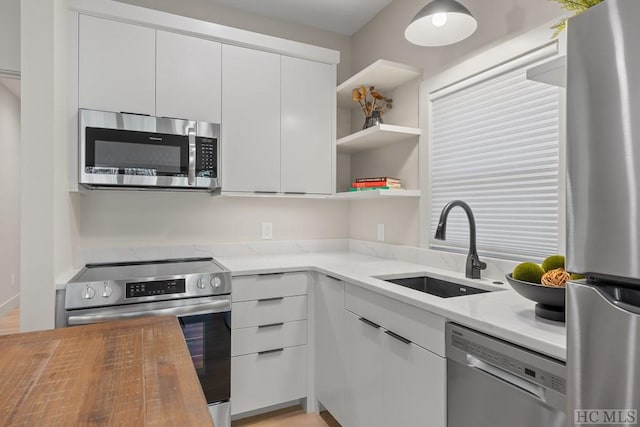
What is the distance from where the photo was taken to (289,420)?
2.21 m

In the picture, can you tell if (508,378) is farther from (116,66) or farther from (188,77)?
(116,66)

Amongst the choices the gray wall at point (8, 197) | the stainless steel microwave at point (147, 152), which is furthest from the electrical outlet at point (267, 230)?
the gray wall at point (8, 197)

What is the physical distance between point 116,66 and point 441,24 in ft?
5.85

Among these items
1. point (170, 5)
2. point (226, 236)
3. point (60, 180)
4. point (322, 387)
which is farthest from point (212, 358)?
point (170, 5)

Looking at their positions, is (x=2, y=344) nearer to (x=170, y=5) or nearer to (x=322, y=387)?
(x=322, y=387)

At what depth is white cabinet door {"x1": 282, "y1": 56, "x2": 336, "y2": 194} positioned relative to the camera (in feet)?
8.53

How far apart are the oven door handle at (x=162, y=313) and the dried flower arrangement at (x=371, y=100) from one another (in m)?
1.63

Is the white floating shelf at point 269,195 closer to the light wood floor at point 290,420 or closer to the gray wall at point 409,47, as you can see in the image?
the gray wall at point 409,47


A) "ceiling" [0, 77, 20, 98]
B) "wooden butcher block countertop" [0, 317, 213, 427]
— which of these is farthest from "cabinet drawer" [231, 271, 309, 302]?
"ceiling" [0, 77, 20, 98]

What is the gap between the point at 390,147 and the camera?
8.88 feet

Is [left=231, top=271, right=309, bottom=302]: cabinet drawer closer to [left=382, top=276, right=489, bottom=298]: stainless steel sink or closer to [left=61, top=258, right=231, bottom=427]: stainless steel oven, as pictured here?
[left=61, top=258, right=231, bottom=427]: stainless steel oven

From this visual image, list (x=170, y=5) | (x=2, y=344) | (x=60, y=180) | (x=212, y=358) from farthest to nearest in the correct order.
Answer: (x=170, y=5) → (x=212, y=358) → (x=60, y=180) → (x=2, y=344)

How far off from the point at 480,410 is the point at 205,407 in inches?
35.7

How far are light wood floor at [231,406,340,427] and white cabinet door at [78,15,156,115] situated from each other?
1940 millimetres
